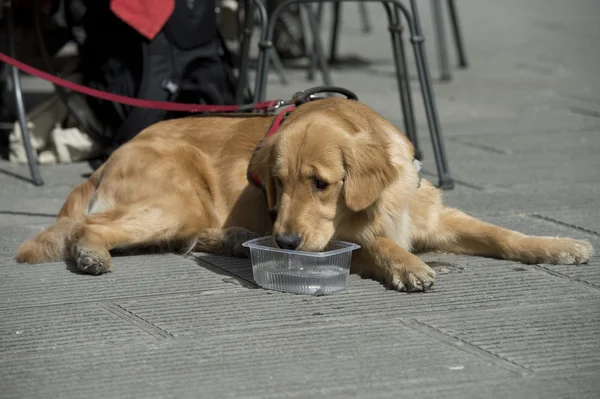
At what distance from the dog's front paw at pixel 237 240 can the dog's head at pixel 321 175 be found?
2.12ft

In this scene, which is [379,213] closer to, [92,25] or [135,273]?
[135,273]

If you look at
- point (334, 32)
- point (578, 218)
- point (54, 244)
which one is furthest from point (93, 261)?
point (334, 32)

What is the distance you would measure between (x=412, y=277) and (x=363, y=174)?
513mm

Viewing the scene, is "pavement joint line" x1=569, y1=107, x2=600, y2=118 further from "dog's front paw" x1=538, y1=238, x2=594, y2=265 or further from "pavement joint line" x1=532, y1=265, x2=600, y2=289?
"pavement joint line" x1=532, y1=265, x2=600, y2=289

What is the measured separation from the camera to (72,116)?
278 inches

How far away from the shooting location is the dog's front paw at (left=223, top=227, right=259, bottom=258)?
480cm

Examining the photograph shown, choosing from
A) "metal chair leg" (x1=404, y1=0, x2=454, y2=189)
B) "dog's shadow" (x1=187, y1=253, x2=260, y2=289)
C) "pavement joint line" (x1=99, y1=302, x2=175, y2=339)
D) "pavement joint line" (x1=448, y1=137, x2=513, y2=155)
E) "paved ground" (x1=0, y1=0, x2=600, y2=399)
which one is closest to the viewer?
"paved ground" (x1=0, y1=0, x2=600, y2=399)

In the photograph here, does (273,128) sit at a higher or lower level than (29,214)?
higher

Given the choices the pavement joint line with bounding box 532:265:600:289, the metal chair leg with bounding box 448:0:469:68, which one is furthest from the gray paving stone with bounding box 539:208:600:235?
the metal chair leg with bounding box 448:0:469:68

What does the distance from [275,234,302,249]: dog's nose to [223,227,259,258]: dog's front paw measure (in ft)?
2.79

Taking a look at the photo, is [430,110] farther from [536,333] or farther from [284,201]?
[536,333]

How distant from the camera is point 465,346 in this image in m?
3.49

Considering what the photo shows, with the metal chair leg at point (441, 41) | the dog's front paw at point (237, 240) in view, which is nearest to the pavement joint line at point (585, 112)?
the metal chair leg at point (441, 41)

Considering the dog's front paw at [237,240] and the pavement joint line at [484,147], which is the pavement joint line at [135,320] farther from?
the pavement joint line at [484,147]
